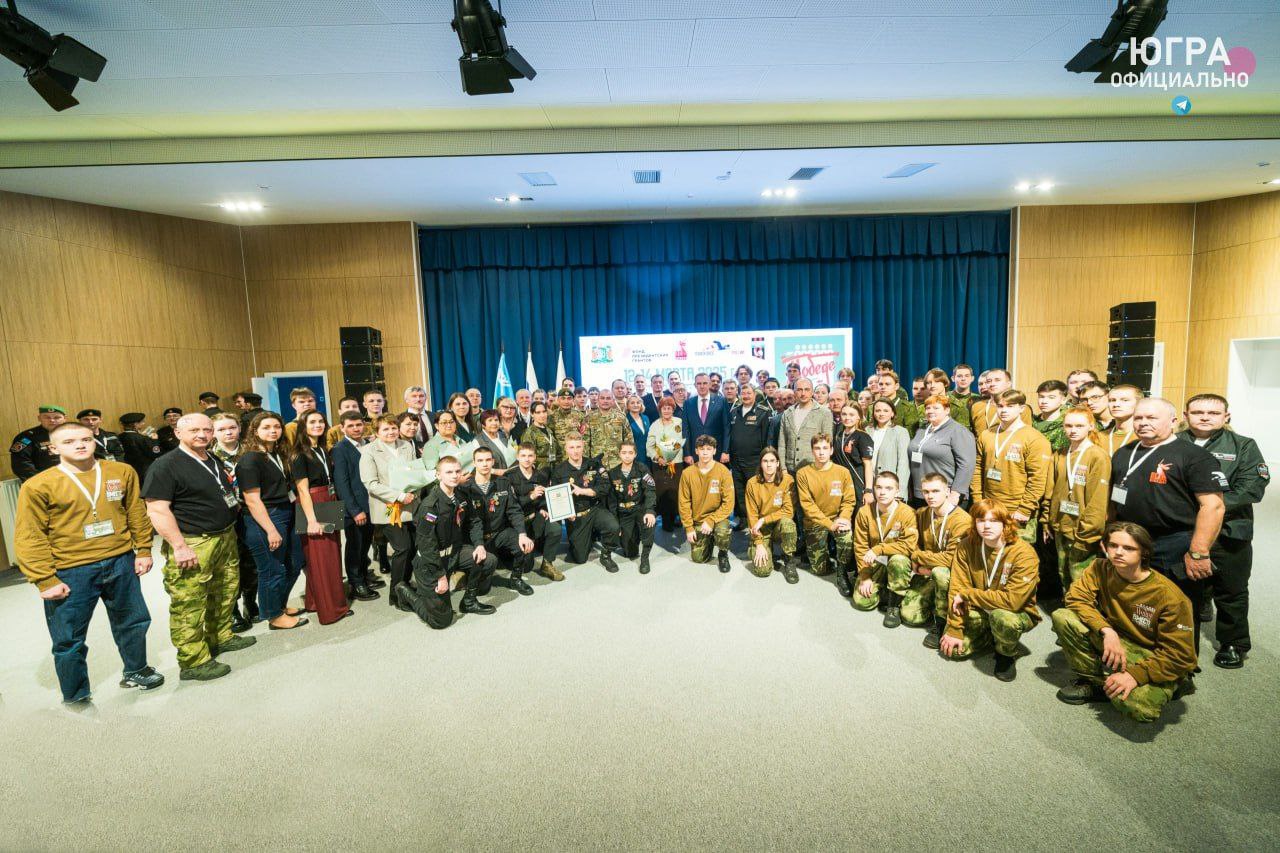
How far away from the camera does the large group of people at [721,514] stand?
9.00ft

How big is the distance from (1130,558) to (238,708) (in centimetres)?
430

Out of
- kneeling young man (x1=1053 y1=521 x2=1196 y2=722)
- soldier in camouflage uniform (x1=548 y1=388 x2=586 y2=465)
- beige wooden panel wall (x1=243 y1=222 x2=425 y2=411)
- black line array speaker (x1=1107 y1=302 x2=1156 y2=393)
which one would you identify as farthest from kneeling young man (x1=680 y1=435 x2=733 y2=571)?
black line array speaker (x1=1107 y1=302 x2=1156 y2=393)

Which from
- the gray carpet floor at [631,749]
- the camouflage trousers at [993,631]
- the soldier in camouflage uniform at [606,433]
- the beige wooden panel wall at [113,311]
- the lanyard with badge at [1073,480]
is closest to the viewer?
the gray carpet floor at [631,749]

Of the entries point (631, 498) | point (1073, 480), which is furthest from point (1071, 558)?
point (631, 498)

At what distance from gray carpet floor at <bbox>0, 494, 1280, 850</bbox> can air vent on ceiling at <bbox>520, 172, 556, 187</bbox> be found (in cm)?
481

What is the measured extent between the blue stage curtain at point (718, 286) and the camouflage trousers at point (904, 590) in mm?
5854

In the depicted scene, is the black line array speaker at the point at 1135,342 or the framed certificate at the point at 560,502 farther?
the black line array speaker at the point at 1135,342

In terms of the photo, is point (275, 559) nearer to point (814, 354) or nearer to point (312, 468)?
point (312, 468)

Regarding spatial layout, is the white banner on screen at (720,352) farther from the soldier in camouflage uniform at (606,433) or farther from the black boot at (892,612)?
the black boot at (892,612)

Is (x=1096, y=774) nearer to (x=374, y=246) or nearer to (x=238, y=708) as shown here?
(x=238, y=708)

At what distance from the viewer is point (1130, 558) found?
2.46m

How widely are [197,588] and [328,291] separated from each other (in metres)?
6.14

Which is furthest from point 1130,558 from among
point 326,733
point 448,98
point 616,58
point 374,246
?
point 374,246

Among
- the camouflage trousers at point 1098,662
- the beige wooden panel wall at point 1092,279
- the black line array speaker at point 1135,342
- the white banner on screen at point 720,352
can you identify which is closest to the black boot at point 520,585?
the camouflage trousers at point 1098,662
